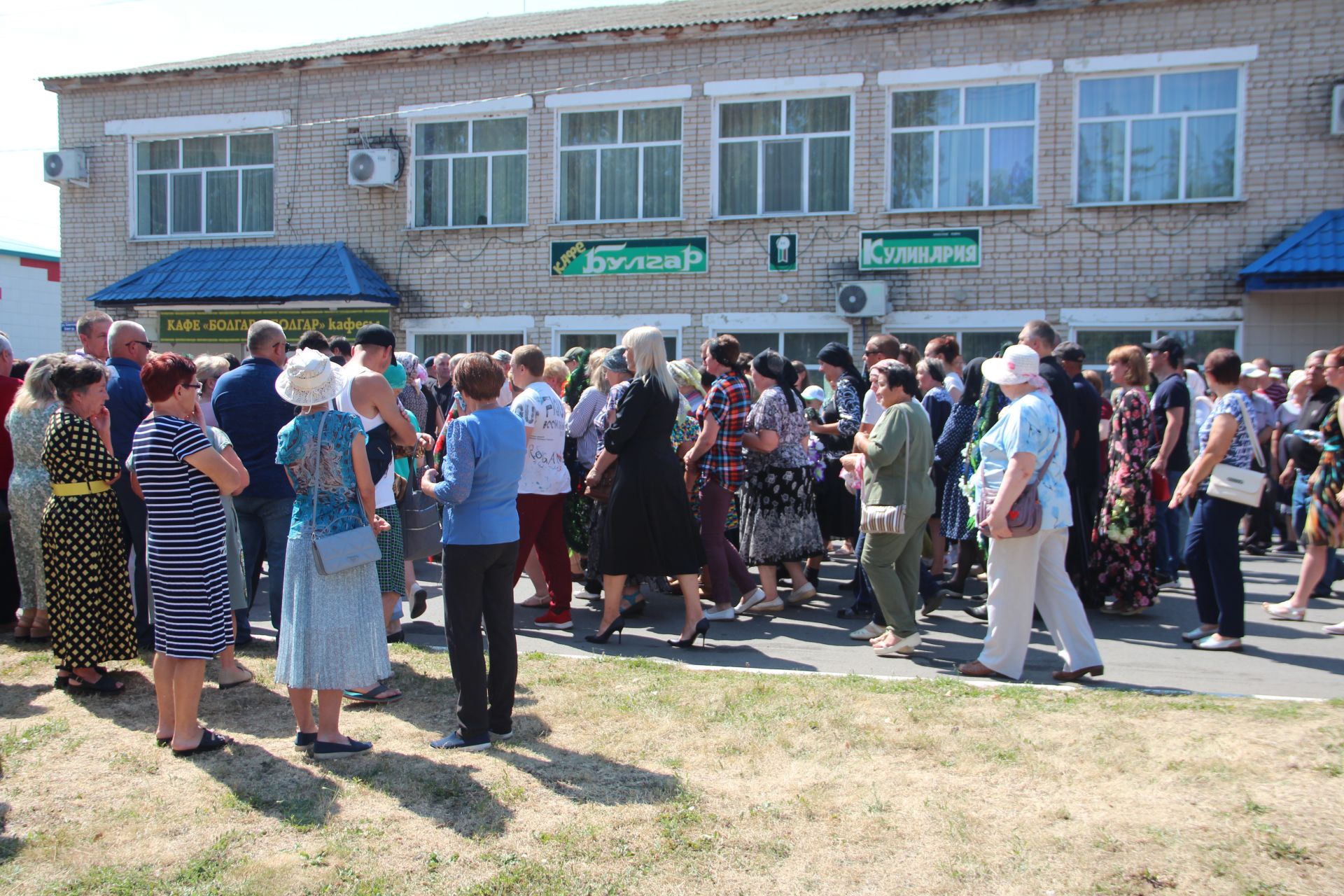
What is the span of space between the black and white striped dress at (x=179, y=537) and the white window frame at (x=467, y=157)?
1264 cm

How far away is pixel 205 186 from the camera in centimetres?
1856

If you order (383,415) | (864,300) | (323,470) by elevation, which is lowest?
(323,470)

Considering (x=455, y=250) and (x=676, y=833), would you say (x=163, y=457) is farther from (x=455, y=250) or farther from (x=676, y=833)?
(x=455, y=250)

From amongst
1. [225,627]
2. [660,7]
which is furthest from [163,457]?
[660,7]

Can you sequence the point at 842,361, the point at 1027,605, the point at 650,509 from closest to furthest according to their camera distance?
the point at 1027,605 → the point at 650,509 → the point at 842,361

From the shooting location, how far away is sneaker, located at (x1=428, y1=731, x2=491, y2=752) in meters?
4.89

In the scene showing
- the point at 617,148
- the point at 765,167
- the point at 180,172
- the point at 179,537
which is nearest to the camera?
the point at 179,537

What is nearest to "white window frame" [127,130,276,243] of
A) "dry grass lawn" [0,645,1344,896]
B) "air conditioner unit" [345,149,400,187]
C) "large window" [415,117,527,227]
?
"air conditioner unit" [345,149,400,187]

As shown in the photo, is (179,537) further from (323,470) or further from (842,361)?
(842,361)

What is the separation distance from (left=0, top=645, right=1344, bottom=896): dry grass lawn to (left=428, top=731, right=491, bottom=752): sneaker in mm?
62

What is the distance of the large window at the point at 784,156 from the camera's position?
15609 mm

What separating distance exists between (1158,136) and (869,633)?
1054 cm

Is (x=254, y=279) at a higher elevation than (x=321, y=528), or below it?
higher

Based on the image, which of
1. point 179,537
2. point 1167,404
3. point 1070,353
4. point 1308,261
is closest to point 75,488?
point 179,537
